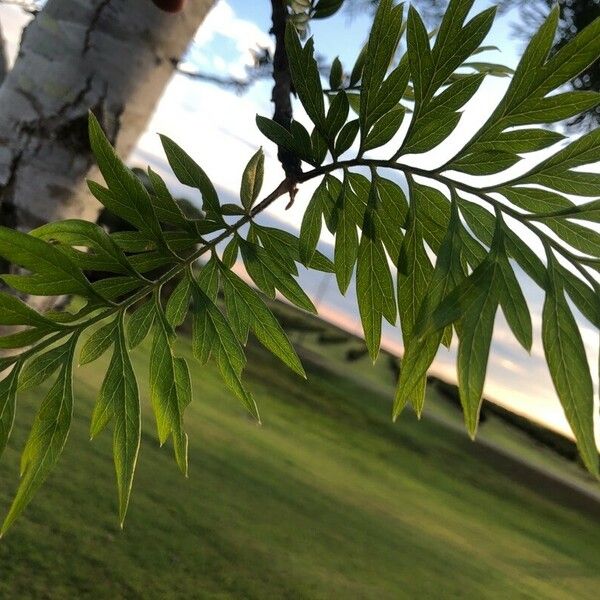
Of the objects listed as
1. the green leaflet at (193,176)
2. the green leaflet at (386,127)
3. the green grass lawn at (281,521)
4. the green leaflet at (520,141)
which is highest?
the green leaflet at (520,141)

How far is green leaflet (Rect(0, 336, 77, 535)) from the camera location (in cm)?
32

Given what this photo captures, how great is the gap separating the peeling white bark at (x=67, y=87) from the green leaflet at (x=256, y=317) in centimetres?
35

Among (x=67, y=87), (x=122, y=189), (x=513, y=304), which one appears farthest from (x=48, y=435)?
(x=67, y=87)

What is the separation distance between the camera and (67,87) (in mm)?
608

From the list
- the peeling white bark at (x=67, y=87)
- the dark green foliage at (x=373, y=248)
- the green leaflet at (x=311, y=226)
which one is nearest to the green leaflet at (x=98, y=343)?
the dark green foliage at (x=373, y=248)

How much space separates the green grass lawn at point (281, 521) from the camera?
139cm

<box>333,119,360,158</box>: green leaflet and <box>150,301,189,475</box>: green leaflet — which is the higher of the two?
<box>333,119,360,158</box>: green leaflet

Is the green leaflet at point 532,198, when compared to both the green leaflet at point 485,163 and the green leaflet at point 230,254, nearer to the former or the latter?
the green leaflet at point 485,163

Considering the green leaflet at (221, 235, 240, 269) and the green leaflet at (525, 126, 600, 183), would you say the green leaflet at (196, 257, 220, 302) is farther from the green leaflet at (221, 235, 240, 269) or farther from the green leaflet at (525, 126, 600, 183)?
the green leaflet at (525, 126, 600, 183)

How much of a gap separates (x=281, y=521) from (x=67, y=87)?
1629 millimetres

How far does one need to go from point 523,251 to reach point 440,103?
0.27 feet

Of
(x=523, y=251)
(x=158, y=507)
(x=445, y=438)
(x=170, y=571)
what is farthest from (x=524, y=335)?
(x=445, y=438)

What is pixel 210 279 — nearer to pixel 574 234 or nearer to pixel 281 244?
pixel 281 244

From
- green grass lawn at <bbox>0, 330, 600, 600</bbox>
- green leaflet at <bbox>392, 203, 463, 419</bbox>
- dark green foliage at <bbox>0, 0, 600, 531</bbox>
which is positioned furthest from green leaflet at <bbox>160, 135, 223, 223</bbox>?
green grass lawn at <bbox>0, 330, 600, 600</bbox>
